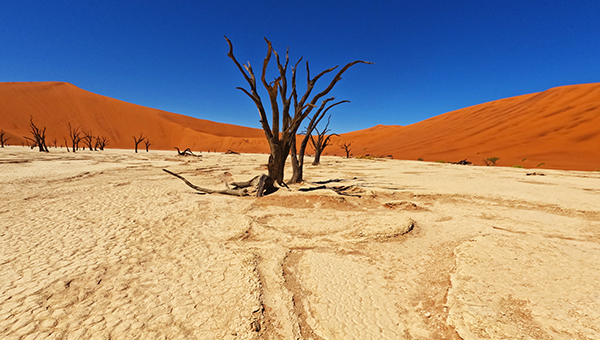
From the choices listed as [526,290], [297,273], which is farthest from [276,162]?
[526,290]

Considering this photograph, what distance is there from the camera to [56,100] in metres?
58.9

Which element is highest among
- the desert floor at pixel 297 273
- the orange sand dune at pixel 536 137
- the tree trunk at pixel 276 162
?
the orange sand dune at pixel 536 137

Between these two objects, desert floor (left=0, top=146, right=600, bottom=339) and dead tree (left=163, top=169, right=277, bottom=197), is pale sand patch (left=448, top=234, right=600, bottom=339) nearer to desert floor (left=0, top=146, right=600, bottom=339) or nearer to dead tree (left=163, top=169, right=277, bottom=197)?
desert floor (left=0, top=146, right=600, bottom=339)

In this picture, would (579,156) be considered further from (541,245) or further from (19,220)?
(19,220)

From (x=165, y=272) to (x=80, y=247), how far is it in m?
1.26

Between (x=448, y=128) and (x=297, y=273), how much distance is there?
4149cm

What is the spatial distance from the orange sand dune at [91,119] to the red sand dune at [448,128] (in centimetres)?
14

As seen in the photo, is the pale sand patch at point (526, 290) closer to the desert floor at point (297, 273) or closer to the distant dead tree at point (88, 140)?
the desert floor at point (297, 273)

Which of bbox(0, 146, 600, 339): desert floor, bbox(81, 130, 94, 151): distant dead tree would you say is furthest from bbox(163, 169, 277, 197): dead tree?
bbox(81, 130, 94, 151): distant dead tree

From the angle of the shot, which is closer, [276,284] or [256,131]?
[276,284]

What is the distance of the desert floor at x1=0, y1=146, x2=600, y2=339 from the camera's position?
1551mm

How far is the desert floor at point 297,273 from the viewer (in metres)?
1.55

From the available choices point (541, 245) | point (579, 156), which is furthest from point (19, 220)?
point (579, 156)

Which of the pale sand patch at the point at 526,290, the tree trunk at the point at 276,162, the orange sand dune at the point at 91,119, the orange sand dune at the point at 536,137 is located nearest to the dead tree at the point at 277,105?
the tree trunk at the point at 276,162
